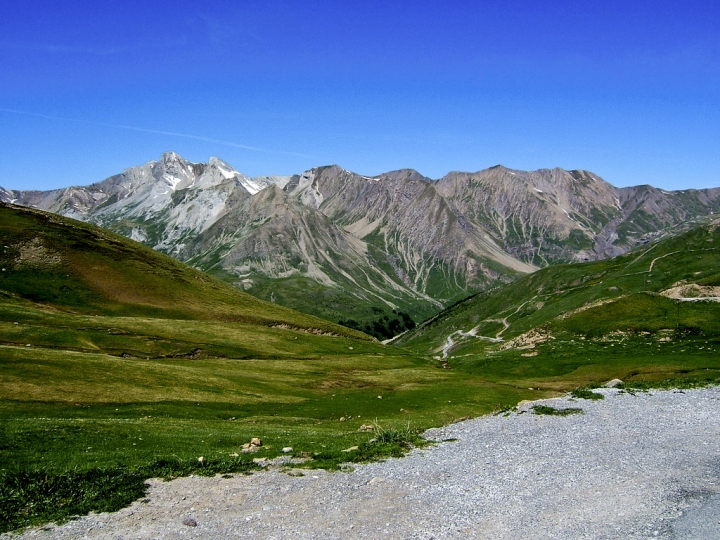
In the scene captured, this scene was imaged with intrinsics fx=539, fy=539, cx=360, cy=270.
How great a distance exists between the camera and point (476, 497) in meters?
25.5

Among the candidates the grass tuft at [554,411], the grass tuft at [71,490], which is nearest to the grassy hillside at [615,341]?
the grass tuft at [554,411]

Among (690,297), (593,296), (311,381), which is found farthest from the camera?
(593,296)

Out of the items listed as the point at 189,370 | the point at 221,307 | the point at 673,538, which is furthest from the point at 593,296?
the point at 673,538

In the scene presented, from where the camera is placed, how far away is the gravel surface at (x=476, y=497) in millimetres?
21859

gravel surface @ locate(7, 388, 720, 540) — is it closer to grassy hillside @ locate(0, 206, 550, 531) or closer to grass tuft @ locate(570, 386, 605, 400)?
grassy hillside @ locate(0, 206, 550, 531)

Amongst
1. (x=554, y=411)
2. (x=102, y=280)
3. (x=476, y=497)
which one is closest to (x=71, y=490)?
(x=476, y=497)

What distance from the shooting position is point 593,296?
186375 millimetres

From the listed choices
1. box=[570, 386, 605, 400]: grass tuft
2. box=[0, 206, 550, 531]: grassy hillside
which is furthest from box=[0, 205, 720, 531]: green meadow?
box=[570, 386, 605, 400]: grass tuft

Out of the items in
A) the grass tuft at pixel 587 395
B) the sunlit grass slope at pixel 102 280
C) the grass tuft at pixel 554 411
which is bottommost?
the grass tuft at pixel 554 411

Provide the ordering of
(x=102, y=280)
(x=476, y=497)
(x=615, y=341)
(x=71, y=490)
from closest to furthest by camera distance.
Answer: (x=71, y=490) → (x=476, y=497) → (x=615, y=341) → (x=102, y=280)

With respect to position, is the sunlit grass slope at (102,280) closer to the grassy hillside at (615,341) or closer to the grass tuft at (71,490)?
the grassy hillside at (615,341)

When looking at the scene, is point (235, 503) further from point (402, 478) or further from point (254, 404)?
point (254, 404)

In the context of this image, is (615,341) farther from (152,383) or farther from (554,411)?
(152,383)

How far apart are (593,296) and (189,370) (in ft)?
494
